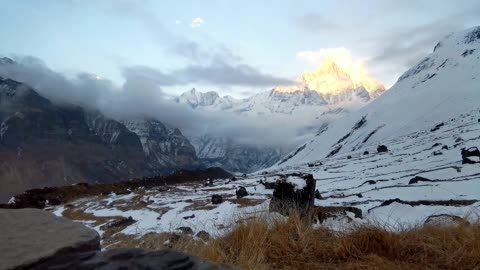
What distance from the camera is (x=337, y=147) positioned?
534ft

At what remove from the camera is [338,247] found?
437 cm

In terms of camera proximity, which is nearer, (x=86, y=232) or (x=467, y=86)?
(x=86, y=232)

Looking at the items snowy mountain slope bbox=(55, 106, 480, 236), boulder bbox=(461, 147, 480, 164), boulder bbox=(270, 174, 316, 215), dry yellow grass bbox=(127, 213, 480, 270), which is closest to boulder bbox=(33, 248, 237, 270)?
dry yellow grass bbox=(127, 213, 480, 270)

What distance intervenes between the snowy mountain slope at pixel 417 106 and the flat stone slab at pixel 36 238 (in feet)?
370

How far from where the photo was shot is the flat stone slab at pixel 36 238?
2823 mm

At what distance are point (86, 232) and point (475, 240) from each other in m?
3.56

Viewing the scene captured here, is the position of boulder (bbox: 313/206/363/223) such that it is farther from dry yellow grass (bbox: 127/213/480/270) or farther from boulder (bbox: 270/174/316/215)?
dry yellow grass (bbox: 127/213/480/270)

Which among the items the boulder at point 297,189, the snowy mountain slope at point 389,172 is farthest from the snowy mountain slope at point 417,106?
the boulder at point 297,189

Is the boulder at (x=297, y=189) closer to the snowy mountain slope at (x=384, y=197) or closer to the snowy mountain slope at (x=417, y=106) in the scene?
the snowy mountain slope at (x=384, y=197)

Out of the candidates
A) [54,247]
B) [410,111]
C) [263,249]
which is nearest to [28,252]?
[54,247]

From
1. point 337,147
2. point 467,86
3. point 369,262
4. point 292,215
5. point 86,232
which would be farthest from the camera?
point 337,147

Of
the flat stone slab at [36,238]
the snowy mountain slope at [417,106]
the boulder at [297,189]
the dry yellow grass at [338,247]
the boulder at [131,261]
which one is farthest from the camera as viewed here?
the snowy mountain slope at [417,106]

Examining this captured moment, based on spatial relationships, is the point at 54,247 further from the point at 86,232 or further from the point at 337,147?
the point at 337,147

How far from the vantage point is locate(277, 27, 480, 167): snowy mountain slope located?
433 ft
